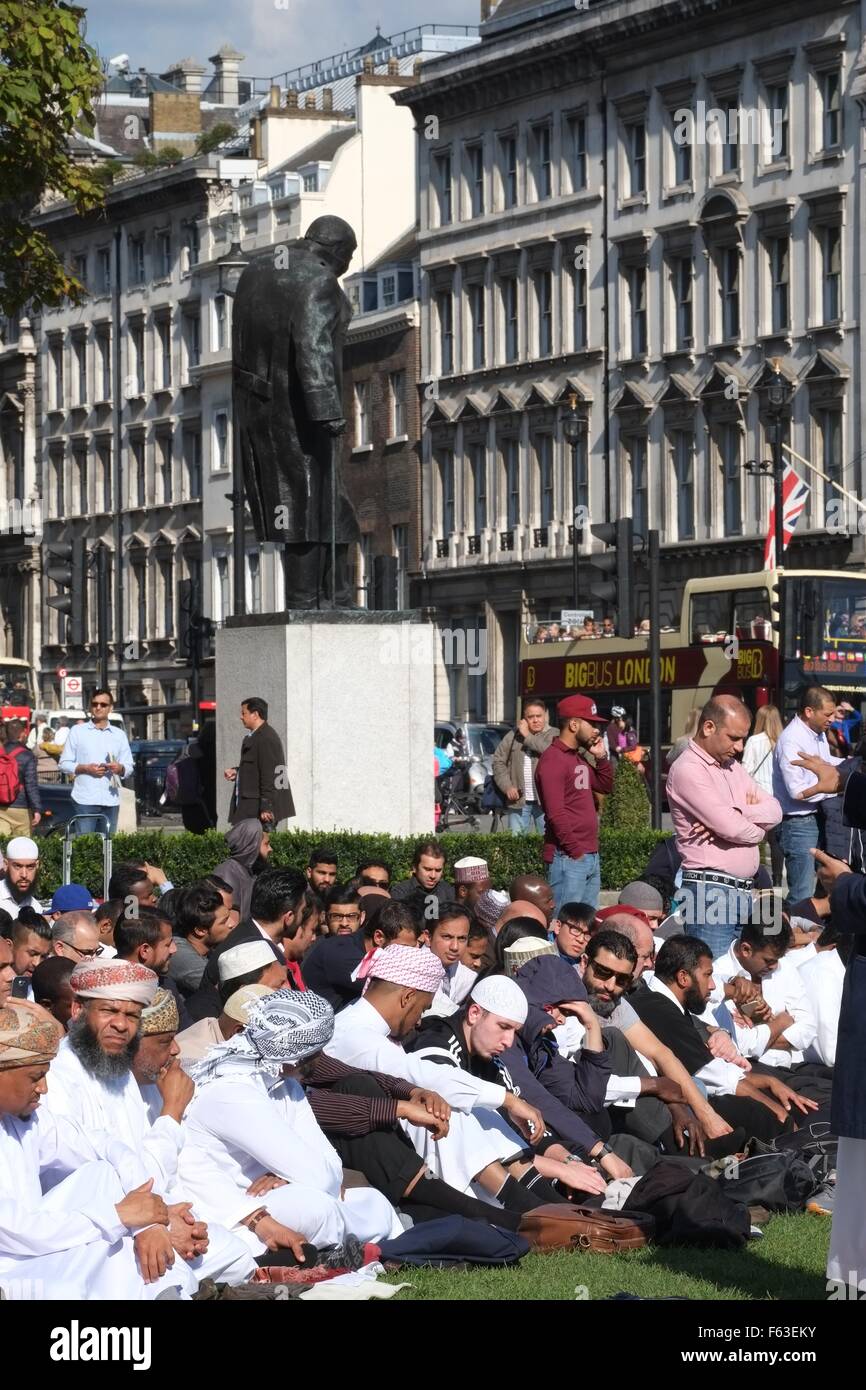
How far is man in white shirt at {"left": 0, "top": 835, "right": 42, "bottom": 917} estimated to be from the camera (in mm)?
15798

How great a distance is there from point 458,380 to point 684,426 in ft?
31.8

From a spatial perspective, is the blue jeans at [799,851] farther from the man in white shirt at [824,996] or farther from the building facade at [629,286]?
the building facade at [629,286]

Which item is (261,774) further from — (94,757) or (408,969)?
(408,969)

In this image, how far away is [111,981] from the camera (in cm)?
831

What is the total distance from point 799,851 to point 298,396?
4.72 m

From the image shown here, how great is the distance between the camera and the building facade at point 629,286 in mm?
56344

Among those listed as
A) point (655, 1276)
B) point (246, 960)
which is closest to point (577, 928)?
point (246, 960)

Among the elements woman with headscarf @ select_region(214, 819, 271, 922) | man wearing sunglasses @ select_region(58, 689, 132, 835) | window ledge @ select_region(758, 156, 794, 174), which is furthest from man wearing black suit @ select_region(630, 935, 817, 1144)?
window ledge @ select_region(758, 156, 794, 174)

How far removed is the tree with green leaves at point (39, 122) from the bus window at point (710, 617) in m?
24.3

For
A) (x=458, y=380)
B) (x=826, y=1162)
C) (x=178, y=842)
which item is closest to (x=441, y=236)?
(x=458, y=380)

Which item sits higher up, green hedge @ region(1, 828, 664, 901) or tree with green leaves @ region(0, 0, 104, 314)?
tree with green leaves @ region(0, 0, 104, 314)

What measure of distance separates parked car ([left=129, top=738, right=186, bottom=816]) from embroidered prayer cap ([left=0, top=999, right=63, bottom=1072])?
4322 centimetres

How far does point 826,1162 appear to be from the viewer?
11570 mm

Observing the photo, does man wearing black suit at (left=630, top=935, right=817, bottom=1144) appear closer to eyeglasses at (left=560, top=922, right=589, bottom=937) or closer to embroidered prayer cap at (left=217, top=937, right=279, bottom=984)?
eyeglasses at (left=560, top=922, right=589, bottom=937)
